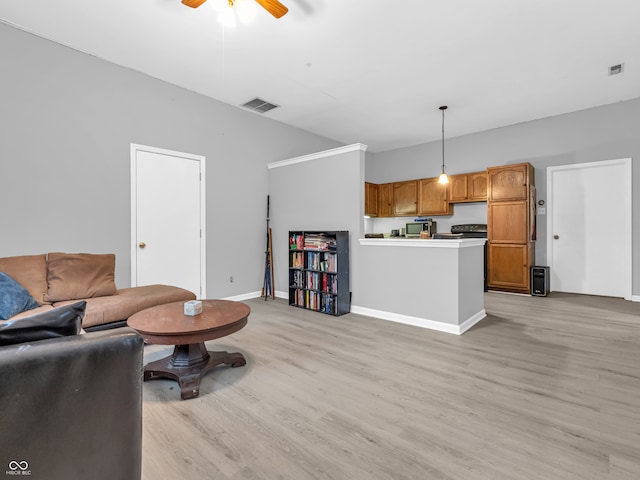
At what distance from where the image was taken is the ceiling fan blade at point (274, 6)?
2250 mm

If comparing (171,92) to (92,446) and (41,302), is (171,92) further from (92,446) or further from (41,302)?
(92,446)

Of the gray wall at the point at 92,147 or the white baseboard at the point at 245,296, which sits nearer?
the gray wall at the point at 92,147

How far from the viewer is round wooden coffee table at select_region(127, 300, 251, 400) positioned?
6.77 ft

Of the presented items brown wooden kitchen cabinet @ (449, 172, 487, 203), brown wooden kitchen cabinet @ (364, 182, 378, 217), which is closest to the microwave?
brown wooden kitchen cabinet @ (449, 172, 487, 203)

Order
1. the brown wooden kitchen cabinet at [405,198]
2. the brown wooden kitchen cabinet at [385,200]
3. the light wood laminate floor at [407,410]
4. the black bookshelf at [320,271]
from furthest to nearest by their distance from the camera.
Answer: the brown wooden kitchen cabinet at [385,200]
the brown wooden kitchen cabinet at [405,198]
the black bookshelf at [320,271]
the light wood laminate floor at [407,410]

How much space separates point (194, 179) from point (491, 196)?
16.1 ft

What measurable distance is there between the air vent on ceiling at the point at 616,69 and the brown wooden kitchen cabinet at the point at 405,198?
3438 mm

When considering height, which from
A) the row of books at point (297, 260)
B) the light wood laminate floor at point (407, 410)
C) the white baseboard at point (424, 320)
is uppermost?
the row of books at point (297, 260)

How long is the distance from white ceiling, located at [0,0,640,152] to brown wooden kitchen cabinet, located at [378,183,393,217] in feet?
8.08

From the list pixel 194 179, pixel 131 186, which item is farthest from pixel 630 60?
pixel 131 186

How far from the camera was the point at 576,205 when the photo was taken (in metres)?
5.23

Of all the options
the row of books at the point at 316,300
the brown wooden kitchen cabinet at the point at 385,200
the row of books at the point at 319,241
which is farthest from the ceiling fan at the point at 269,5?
the brown wooden kitchen cabinet at the point at 385,200

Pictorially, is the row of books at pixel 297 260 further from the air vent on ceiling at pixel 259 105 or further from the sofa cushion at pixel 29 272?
the sofa cushion at pixel 29 272

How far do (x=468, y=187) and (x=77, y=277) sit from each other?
619 cm
